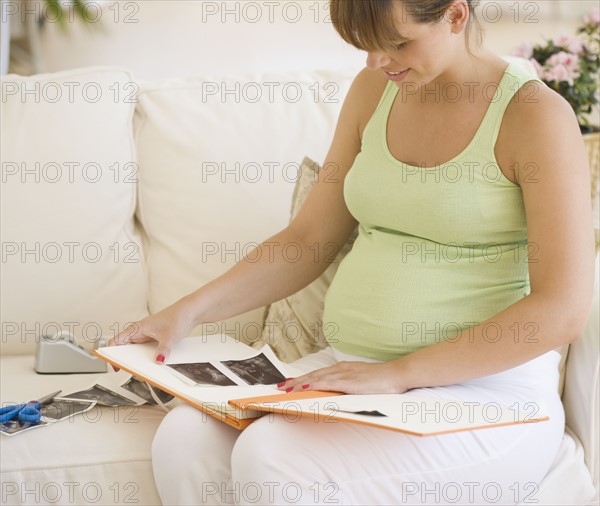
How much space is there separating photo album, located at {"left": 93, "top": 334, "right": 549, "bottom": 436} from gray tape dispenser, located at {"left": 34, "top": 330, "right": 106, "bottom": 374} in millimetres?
304

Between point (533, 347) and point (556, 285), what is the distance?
0.10 meters

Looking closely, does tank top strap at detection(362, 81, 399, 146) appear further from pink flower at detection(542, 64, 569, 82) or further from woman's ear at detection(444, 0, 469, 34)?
pink flower at detection(542, 64, 569, 82)

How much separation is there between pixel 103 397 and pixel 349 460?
508 millimetres

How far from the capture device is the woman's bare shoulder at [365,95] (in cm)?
155

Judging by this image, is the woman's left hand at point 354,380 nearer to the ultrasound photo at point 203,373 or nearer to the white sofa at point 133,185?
the ultrasound photo at point 203,373

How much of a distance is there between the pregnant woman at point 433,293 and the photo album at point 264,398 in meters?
0.03

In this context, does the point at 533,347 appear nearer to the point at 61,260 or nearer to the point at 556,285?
the point at 556,285

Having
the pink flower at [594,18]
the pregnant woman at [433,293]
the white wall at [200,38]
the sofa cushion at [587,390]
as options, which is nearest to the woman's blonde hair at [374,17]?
the pregnant woman at [433,293]

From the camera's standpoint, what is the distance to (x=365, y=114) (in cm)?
155

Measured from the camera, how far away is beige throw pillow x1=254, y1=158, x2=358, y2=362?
1.68 metres

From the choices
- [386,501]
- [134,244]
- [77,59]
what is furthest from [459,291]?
[77,59]

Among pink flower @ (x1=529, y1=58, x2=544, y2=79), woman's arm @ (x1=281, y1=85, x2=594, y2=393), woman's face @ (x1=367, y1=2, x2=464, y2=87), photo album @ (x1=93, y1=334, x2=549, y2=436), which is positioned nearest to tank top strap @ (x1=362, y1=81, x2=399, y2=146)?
woman's face @ (x1=367, y1=2, x2=464, y2=87)

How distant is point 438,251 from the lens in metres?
1.39

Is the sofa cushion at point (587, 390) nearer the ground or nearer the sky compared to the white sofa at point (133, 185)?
nearer the ground
